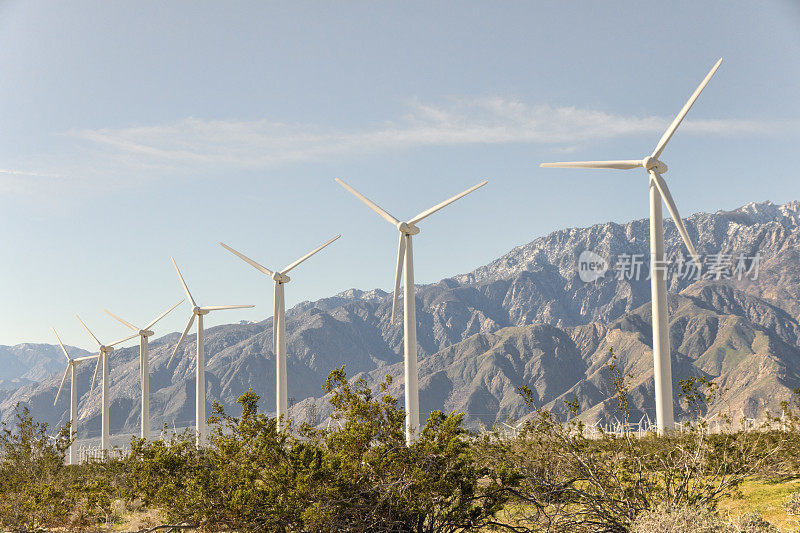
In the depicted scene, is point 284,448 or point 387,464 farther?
point 284,448

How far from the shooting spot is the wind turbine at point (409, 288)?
162 ft

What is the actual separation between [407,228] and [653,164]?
1876 centimetres

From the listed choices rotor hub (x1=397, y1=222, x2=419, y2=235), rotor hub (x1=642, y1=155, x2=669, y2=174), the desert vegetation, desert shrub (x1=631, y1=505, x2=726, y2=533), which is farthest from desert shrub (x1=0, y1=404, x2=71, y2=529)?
rotor hub (x1=642, y1=155, x2=669, y2=174)

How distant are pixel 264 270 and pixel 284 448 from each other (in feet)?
172

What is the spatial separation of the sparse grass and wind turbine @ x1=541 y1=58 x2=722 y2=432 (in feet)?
22.4

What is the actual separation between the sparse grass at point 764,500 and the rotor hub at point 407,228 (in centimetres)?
3120

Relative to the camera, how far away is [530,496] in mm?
21344

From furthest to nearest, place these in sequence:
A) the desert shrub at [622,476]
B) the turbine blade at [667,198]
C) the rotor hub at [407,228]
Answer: the rotor hub at [407,228]
the turbine blade at [667,198]
the desert shrub at [622,476]

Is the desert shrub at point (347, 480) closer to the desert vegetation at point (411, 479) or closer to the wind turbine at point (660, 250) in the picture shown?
Answer: the desert vegetation at point (411, 479)

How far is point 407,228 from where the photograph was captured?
182ft

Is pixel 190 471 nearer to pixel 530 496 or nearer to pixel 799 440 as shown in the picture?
pixel 530 496

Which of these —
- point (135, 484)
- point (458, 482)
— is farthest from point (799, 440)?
point (135, 484)

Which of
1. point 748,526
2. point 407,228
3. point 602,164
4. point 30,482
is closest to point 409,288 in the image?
point 407,228

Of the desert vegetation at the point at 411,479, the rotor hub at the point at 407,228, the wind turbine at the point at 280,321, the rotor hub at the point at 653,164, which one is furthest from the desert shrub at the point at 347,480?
the wind turbine at the point at 280,321
